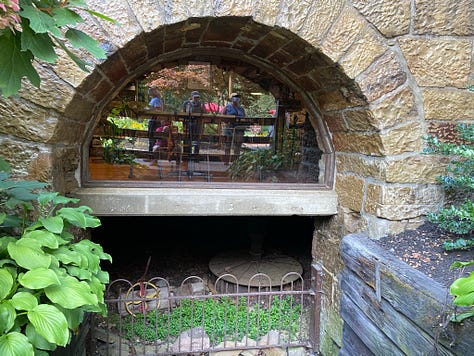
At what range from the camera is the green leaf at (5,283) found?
32.7 inches

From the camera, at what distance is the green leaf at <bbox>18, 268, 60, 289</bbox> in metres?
0.82

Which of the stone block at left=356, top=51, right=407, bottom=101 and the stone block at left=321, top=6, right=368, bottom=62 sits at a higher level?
the stone block at left=321, top=6, right=368, bottom=62

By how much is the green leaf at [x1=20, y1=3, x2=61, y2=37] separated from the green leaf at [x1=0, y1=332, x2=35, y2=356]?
2.22 feet

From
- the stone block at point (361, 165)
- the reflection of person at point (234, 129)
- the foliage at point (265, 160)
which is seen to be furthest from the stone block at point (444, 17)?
the reflection of person at point (234, 129)

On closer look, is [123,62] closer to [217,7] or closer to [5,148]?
[217,7]

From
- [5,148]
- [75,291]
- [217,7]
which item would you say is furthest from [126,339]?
[217,7]

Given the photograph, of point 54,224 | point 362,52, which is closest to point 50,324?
point 54,224

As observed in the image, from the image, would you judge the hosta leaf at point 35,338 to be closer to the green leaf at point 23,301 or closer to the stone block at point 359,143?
the green leaf at point 23,301

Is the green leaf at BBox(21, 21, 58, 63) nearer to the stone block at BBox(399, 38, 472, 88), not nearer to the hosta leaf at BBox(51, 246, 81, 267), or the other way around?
the hosta leaf at BBox(51, 246, 81, 267)

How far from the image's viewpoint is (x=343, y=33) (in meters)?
1.60

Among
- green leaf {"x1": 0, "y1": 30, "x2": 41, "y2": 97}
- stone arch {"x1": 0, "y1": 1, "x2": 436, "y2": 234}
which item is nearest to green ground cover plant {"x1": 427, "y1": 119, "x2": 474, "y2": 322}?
stone arch {"x1": 0, "y1": 1, "x2": 436, "y2": 234}

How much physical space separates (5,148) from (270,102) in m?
1.50

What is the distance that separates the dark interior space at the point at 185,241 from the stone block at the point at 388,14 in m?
1.89

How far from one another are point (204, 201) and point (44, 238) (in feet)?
3.55
